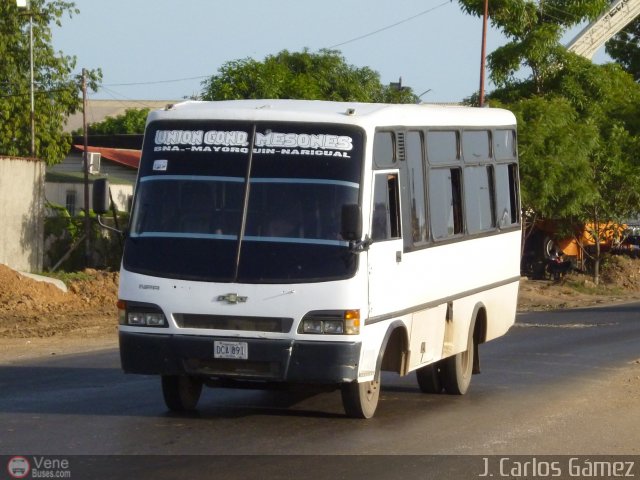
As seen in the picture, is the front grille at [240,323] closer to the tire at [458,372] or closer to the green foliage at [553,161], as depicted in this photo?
the tire at [458,372]

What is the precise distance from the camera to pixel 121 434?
32.7 ft

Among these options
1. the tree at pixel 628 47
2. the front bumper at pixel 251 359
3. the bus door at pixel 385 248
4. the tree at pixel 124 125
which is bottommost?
the front bumper at pixel 251 359

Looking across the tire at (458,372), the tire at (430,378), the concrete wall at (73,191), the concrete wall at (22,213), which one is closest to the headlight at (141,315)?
the tire at (430,378)

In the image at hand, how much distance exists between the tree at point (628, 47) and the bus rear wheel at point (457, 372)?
63696 mm

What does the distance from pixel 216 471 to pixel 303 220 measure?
2.59 m

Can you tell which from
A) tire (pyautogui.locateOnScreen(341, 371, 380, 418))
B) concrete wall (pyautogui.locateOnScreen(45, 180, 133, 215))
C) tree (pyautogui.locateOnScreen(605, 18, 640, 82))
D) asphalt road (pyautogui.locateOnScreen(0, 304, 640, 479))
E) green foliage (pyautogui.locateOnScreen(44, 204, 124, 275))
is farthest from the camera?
tree (pyautogui.locateOnScreen(605, 18, 640, 82))

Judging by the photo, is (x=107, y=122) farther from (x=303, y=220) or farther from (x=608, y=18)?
(x=303, y=220)

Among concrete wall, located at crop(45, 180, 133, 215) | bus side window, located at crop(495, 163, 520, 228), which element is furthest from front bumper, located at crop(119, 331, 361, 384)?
concrete wall, located at crop(45, 180, 133, 215)

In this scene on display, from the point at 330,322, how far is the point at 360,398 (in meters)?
1.08

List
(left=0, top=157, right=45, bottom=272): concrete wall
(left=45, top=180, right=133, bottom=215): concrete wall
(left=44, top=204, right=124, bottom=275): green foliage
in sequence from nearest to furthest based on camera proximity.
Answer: (left=0, top=157, right=45, bottom=272): concrete wall
(left=44, top=204, right=124, bottom=275): green foliage
(left=45, top=180, right=133, bottom=215): concrete wall

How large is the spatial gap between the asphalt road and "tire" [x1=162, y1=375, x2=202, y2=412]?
0.45 feet

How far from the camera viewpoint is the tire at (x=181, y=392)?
11148 mm

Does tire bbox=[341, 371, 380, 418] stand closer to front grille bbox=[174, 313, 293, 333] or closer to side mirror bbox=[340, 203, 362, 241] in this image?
front grille bbox=[174, 313, 293, 333]

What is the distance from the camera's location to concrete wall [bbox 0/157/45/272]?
3222 cm
